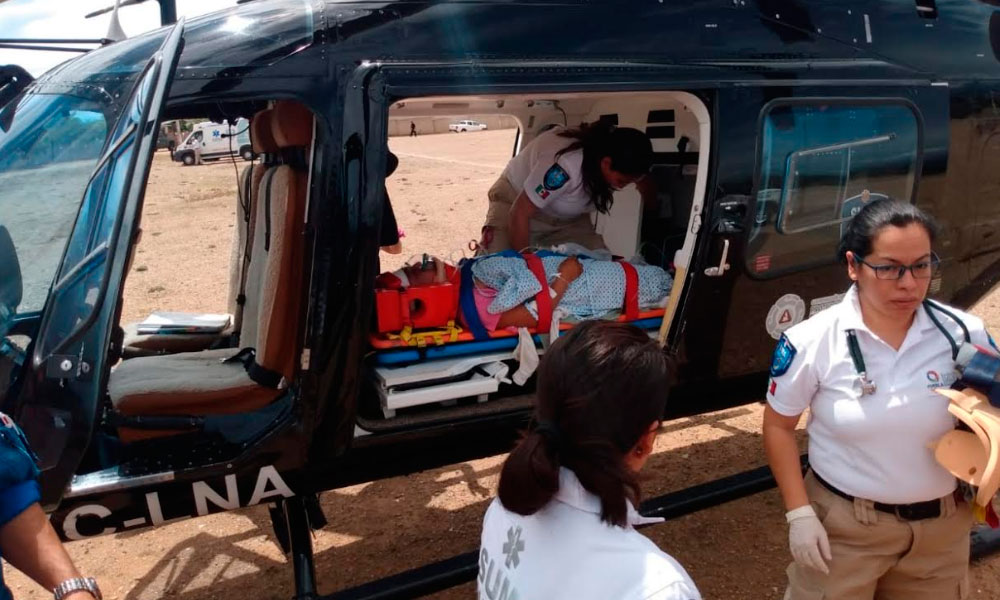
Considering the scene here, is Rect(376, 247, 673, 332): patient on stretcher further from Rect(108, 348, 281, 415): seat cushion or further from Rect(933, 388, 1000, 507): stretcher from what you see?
Rect(933, 388, 1000, 507): stretcher

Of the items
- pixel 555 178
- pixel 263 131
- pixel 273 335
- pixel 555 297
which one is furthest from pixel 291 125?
pixel 555 178

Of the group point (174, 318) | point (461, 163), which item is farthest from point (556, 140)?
point (461, 163)

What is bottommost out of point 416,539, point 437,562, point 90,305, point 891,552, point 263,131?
point 416,539

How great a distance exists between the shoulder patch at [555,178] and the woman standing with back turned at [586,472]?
8.37 ft

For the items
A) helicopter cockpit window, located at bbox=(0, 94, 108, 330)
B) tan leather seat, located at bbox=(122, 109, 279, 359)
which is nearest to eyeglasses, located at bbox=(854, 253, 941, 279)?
helicopter cockpit window, located at bbox=(0, 94, 108, 330)

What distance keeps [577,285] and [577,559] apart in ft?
6.83

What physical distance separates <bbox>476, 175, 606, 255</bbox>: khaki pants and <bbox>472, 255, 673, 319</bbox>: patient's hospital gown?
2.91 feet

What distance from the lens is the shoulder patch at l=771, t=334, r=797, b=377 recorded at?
2180 millimetres

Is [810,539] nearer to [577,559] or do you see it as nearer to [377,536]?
[577,559]

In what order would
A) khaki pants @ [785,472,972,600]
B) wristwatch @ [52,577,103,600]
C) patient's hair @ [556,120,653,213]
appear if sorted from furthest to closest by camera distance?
patient's hair @ [556,120,653,213]
khaki pants @ [785,472,972,600]
wristwatch @ [52,577,103,600]

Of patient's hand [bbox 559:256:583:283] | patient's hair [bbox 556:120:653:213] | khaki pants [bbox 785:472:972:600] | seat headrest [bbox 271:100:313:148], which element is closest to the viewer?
khaki pants [bbox 785:472:972:600]

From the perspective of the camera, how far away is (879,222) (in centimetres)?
205

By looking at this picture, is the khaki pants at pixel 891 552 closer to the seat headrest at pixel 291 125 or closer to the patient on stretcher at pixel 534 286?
the patient on stretcher at pixel 534 286

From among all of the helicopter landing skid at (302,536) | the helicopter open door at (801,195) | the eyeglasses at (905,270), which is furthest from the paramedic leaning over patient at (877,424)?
the helicopter landing skid at (302,536)
